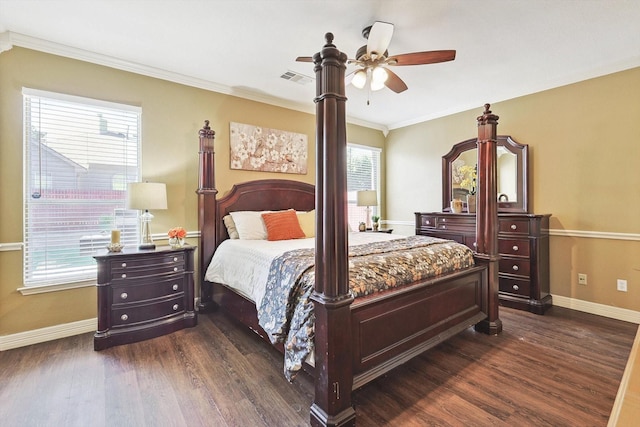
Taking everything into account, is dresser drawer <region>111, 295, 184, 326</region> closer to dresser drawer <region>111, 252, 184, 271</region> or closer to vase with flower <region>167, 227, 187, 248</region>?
dresser drawer <region>111, 252, 184, 271</region>

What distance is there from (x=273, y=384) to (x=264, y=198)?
2446 millimetres

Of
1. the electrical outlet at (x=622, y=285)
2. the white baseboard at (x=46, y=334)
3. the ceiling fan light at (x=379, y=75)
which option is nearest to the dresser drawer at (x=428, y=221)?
the electrical outlet at (x=622, y=285)

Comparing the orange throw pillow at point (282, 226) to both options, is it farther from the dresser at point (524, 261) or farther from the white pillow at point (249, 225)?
the dresser at point (524, 261)

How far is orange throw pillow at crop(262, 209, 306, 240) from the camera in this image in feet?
11.1

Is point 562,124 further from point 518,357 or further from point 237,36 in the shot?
point 237,36

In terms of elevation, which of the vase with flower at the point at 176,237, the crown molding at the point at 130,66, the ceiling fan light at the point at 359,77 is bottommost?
the vase with flower at the point at 176,237

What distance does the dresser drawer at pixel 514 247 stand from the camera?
3485mm

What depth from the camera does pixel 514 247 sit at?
3562 mm

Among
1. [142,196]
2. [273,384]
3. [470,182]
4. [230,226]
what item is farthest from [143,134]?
[470,182]

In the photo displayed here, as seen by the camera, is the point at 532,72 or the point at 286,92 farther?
the point at 286,92

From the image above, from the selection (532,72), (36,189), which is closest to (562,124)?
(532,72)

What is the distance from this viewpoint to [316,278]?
172 centimetres

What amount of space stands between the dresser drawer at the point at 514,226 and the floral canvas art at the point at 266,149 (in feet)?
8.88

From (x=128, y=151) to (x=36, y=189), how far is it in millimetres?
840
